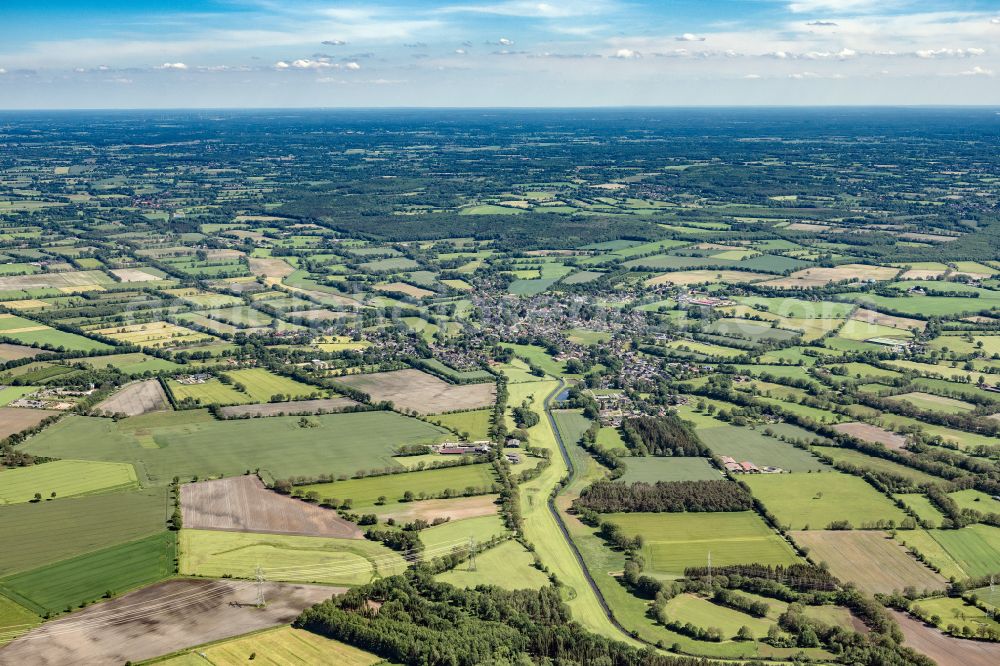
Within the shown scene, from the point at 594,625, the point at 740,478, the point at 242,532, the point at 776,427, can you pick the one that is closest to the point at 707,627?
the point at 594,625

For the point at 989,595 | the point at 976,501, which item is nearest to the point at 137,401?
the point at 976,501

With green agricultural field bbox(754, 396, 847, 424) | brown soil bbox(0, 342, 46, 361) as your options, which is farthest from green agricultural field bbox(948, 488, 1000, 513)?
brown soil bbox(0, 342, 46, 361)

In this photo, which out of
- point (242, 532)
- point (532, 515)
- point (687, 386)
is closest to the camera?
point (242, 532)

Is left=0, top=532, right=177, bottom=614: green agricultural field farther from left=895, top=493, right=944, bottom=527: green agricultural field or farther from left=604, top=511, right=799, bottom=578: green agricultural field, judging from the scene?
left=895, top=493, right=944, bottom=527: green agricultural field

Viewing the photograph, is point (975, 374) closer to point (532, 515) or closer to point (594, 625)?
point (532, 515)

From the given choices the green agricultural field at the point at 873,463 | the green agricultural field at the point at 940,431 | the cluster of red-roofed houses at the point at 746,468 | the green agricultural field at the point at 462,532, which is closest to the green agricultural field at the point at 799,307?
the green agricultural field at the point at 940,431

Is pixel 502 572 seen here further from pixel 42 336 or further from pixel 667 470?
pixel 42 336

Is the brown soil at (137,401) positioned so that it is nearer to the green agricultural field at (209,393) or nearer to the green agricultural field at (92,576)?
the green agricultural field at (209,393)
